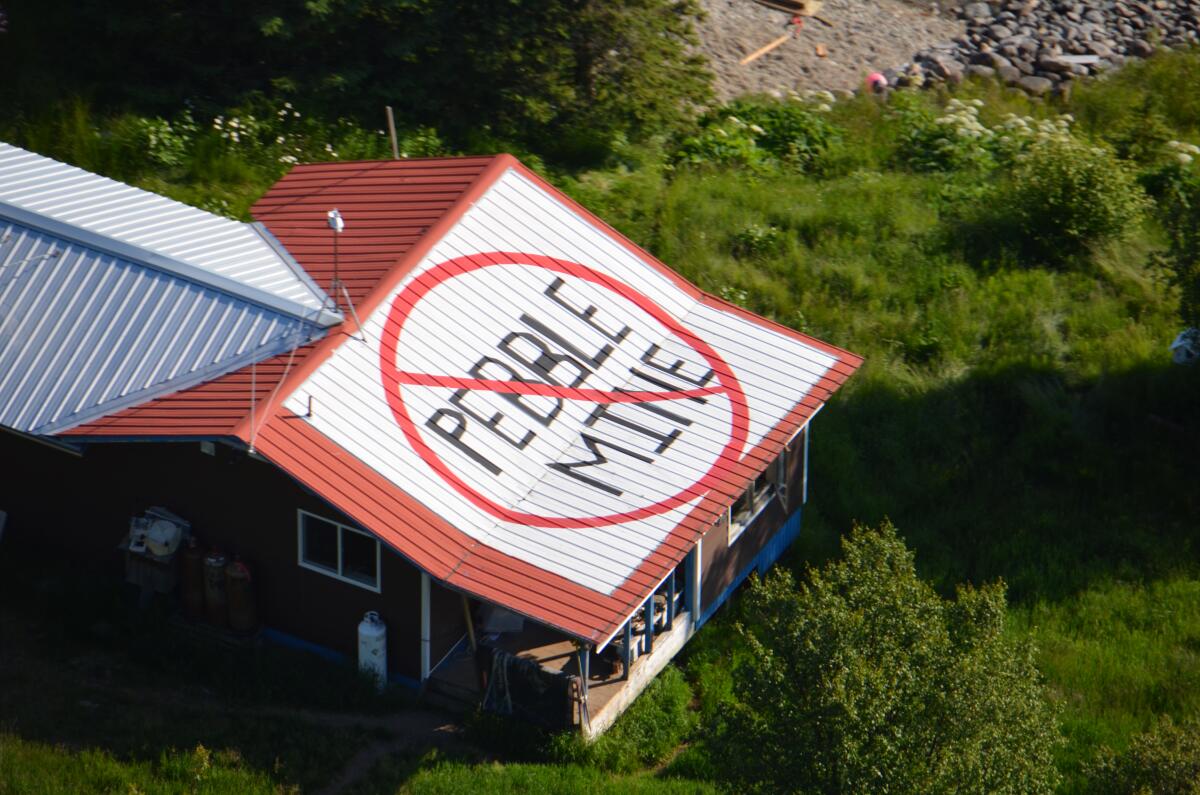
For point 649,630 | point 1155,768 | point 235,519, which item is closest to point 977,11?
point 649,630

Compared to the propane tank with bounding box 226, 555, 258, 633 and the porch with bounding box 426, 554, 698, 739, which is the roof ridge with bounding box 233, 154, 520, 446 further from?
the porch with bounding box 426, 554, 698, 739

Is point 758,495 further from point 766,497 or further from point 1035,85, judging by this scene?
point 1035,85

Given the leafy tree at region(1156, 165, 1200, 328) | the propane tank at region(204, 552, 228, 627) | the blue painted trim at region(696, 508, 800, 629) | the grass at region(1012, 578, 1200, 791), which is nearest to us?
the propane tank at region(204, 552, 228, 627)

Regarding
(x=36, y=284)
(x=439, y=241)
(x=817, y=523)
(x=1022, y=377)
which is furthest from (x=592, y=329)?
(x=1022, y=377)

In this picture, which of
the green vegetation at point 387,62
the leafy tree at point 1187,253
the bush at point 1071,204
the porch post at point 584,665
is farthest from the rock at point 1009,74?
the porch post at point 584,665

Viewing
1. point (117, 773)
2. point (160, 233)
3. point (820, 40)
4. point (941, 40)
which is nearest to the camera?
point (117, 773)

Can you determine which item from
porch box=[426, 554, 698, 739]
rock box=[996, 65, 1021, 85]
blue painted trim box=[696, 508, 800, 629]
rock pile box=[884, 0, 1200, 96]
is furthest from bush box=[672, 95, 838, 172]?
porch box=[426, 554, 698, 739]
